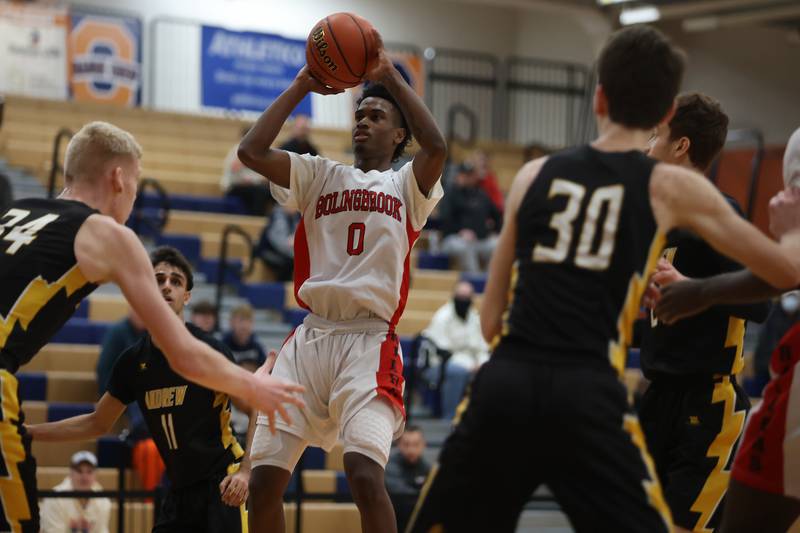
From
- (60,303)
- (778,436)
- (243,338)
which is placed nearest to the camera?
(60,303)

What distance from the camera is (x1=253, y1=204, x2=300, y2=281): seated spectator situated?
11.5 m

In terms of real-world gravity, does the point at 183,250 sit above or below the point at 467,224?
below

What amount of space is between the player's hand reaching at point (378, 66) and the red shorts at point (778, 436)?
6.15 ft

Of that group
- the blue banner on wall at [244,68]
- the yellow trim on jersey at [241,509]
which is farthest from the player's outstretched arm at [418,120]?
the blue banner on wall at [244,68]

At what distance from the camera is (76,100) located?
49.9 ft

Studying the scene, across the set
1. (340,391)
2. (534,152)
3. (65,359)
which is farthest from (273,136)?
(534,152)

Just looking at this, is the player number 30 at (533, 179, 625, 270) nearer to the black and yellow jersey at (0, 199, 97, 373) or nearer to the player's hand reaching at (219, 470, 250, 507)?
the black and yellow jersey at (0, 199, 97, 373)

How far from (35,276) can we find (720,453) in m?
2.59

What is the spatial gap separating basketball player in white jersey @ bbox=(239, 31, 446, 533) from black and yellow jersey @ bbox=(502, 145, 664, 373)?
1293 millimetres

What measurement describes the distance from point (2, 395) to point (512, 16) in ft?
58.9

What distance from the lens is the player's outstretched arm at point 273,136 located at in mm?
4695

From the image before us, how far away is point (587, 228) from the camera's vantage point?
3.28 metres

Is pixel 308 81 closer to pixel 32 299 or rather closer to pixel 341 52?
pixel 341 52

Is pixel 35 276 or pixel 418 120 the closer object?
pixel 35 276
